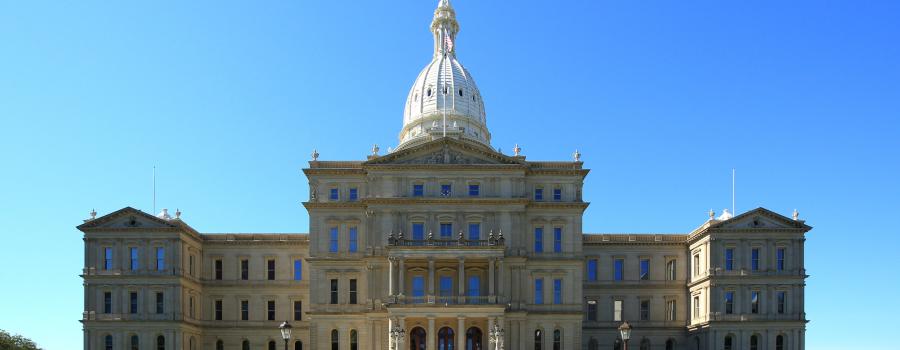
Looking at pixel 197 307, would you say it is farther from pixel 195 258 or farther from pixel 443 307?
pixel 443 307

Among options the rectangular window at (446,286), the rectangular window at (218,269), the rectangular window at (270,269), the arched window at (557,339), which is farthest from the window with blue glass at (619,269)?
the rectangular window at (218,269)

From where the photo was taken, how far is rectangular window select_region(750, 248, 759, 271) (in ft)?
245

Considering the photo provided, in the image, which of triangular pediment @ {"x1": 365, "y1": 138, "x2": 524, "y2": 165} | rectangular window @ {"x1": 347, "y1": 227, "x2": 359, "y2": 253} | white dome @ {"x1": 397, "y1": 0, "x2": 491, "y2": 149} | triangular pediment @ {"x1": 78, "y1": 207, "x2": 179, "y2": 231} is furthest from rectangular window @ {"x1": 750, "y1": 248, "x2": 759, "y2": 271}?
triangular pediment @ {"x1": 78, "y1": 207, "x2": 179, "y2": 231}

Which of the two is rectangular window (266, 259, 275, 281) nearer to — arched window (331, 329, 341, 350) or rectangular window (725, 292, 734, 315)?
arched window (331, 329, 341, 350)

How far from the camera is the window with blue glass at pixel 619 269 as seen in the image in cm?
8069

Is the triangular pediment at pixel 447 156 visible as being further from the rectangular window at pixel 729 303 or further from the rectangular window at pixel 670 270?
the rectangular window at pixel 729 303

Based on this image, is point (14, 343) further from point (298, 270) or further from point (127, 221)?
point (298, 270)

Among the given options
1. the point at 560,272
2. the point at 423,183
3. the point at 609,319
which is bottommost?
the point at 609,319

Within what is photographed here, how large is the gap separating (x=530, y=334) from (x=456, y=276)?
7428mm

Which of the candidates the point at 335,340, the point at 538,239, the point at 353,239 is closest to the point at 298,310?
the point at 335,340

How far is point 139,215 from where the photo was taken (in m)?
74.8

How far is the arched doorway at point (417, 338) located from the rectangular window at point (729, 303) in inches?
1002

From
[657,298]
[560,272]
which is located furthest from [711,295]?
[560,272]

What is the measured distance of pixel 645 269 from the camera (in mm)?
80625
